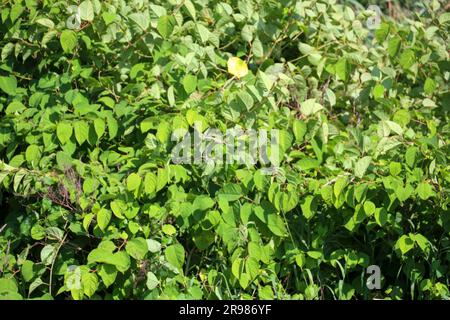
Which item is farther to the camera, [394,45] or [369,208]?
[394,45]

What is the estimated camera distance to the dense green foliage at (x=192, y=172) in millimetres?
2818

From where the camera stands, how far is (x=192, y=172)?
117 inches

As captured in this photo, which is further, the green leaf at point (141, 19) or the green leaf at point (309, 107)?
the green leaf at point (141, 19)

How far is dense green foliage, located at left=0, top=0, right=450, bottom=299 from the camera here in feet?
9.25

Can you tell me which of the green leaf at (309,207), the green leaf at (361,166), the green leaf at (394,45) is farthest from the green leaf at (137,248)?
the green leaf at (394,45)

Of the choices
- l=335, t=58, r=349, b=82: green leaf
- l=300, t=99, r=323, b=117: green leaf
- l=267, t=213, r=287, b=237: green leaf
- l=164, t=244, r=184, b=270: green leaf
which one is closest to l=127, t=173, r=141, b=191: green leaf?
l=164, t=244, r=184, b=270: green leaf

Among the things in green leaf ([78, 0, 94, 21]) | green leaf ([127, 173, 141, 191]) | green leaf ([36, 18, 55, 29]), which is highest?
green leaf ([78, 0, 94, 21])

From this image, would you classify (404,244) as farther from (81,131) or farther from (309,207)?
(81,131)

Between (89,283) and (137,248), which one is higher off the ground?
(137,248)

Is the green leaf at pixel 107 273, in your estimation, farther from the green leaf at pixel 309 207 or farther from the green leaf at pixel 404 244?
the green leaf at pixel 404 244

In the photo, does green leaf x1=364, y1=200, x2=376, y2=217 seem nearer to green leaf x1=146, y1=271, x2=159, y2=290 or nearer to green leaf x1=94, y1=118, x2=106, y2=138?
green leaf x1=146, y1=271, x2=159, y2=290

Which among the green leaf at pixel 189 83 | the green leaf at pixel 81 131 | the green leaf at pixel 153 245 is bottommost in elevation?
the green leaf at pixel 153 245

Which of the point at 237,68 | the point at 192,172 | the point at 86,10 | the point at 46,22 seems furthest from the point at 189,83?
the point at 46,22
